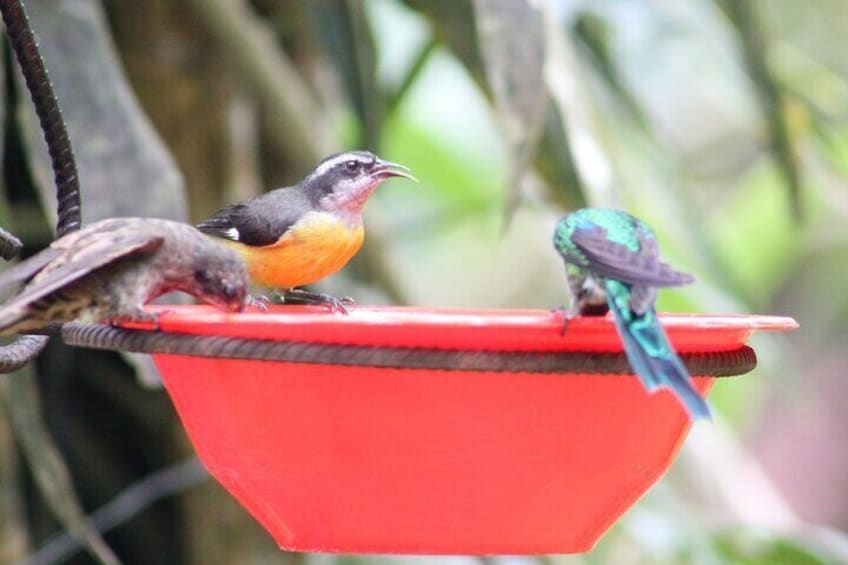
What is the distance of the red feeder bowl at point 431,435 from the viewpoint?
50.3 inches

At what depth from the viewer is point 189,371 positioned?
4.44 ft

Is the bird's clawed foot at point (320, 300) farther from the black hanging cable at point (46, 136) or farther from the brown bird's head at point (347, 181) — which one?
the black hanging cable at point (46, 136)

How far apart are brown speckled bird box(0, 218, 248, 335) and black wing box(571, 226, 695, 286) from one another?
34 cm

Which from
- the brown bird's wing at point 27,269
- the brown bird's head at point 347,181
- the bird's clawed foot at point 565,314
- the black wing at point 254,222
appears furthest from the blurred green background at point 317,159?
the brown bird's wing at point 27,269

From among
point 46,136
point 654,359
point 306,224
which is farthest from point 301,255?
point 654,359

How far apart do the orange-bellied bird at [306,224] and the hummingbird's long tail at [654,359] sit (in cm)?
67

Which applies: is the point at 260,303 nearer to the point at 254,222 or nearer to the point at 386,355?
the point at 254,222

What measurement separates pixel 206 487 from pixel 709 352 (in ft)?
5.77

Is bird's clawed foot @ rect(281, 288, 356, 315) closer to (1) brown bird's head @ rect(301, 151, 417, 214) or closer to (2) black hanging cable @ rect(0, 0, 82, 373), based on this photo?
(1) brown bird's head @ rect(301, 151, 417, 214)

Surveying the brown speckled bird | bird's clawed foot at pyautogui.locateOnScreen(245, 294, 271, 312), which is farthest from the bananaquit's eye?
bird's clawed foot at pyautogui.locateOnScreen(245, 294, 271, 312)

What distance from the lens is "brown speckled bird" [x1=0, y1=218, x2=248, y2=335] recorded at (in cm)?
120

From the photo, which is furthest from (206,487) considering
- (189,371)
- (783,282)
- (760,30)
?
(783,282)

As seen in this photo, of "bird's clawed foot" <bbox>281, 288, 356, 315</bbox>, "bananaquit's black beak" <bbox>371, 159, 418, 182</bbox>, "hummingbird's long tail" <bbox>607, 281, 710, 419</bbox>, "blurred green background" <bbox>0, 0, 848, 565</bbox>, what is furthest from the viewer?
"bananaquit's black beak" <bbox>371, 159, 418, 182</bbox>

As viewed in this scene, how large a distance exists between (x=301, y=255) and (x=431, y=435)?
0.76m
